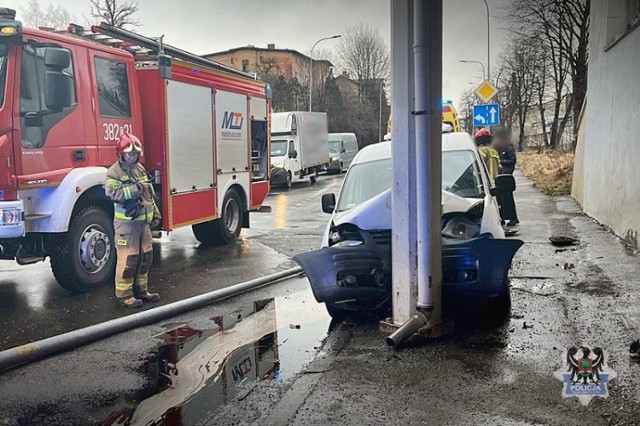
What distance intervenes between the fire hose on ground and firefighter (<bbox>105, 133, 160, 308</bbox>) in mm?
558

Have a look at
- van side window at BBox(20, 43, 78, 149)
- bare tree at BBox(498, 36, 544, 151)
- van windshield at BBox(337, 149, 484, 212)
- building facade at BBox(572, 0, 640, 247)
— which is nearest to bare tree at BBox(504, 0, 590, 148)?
bare tree at BBox(498, 36, 544, 151)

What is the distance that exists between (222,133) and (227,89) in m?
0.82

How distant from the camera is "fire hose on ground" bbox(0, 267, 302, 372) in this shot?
4.86 m

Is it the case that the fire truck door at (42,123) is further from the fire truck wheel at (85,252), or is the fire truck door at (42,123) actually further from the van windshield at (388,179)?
the van windshield at (388,179)

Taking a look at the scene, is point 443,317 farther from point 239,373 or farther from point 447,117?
point 447,117

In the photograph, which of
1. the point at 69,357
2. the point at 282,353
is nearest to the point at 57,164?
the point at 69,357

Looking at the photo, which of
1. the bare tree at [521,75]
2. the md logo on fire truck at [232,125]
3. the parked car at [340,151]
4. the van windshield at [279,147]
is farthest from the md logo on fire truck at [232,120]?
the bare tree at [521,75]

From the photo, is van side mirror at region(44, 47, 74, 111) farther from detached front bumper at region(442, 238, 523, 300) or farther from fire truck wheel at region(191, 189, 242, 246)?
detached front bumper at region(442, 238, 523, 300)

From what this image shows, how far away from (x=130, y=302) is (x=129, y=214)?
97 centimetres

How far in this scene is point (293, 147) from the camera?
1022 inches

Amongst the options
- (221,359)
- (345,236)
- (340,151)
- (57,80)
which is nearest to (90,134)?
(57,80)

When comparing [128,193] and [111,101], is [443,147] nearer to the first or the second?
[128,193]

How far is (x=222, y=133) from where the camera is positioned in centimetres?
1028

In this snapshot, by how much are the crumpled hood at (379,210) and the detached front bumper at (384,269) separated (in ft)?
0.38
